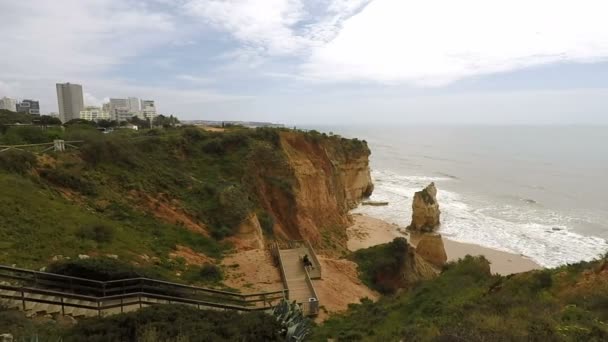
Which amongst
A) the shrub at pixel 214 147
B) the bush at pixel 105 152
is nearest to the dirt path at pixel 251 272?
the bush at pixel 105 152

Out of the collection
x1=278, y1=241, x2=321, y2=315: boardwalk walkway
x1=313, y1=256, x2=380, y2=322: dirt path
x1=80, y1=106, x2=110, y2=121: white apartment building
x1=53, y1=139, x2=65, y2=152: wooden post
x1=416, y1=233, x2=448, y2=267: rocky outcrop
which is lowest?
x1=416, y1=233, x2=448, y2=267: rocky outcrop

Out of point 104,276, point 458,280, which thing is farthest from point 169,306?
point 458,280

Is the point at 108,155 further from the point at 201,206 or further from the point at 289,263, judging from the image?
the point at 289,263

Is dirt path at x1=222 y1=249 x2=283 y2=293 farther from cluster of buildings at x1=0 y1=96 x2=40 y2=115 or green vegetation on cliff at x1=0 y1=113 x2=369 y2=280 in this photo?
cluster of buildings at x1=0 y1=96 x2=40 y2=115

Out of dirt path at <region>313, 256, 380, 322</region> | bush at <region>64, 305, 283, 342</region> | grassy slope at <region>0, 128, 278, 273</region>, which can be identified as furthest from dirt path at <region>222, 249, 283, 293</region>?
bush at <region>64, 305, 283, 342</region>

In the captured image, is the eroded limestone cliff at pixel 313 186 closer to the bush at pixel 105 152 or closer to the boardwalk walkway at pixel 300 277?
the boardwalk walkway at pixel 300 277

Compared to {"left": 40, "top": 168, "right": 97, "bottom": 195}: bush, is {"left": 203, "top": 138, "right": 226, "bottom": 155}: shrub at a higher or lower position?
higher
